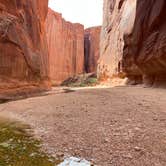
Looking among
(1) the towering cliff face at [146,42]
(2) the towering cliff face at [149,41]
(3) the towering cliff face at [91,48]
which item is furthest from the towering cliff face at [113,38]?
(3) the towering cliff face at [91,48]

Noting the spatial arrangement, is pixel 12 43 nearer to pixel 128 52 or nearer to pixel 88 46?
pixel 128 52

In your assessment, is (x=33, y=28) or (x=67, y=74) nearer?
(x=33, y=28)

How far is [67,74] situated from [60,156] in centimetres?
2419

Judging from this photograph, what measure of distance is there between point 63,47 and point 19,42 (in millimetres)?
19836

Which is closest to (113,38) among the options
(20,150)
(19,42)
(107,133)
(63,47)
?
(19,42)

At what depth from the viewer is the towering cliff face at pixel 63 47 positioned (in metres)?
23.9

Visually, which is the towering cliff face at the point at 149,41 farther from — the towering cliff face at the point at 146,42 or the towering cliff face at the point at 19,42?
the towering cliff face at the point at 19,42

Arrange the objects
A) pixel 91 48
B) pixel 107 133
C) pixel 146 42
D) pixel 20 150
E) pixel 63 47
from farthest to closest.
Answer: pixel 91 48 < pixel 63 47 < pixel 146 42 < pixel 107 133 < pixel 20 150

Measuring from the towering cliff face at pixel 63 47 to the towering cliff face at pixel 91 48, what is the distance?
161cm

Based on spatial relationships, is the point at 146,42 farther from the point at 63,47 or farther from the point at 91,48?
the point at 91,48

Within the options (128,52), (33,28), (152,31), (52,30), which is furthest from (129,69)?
(52,30)

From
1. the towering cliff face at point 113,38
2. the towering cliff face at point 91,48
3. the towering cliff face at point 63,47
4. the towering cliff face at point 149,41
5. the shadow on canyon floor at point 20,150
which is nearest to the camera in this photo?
the shadow on canyon floor at point 20,150

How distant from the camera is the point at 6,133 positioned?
84.7 inches

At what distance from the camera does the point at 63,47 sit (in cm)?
2570
